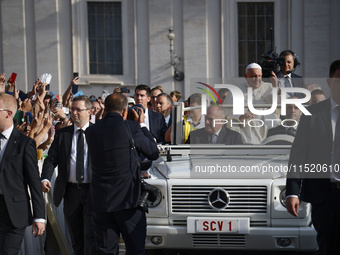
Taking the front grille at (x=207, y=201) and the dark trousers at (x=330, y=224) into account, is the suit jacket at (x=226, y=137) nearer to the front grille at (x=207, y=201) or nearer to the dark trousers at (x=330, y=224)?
the front grille at (x=207, y=201)

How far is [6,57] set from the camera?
2861 cm

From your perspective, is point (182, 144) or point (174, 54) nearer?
point (182, 144)

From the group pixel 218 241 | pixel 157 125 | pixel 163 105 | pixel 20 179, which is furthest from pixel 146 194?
pixel 163 105

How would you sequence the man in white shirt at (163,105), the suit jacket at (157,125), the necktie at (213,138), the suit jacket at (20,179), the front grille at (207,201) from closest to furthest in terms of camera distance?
the suit jacket at (20,179)
the front grille at (207,201)
the necktie at (213,138)
the suit jacket at (157,125)
the man in white shirt at (163,105)

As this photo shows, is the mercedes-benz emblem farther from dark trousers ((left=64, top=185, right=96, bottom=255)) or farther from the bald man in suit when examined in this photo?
the bald man in suit

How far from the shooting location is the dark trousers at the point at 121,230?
23.7ft

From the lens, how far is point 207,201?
802cm

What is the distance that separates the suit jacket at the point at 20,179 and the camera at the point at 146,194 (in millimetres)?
1039

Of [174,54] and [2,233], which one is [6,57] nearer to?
[174,54]

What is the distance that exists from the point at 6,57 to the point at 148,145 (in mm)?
22132

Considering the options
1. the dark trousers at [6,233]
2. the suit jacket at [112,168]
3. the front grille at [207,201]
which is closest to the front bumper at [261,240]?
the front grille at [207,201]

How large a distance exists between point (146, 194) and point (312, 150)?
70.5 inches

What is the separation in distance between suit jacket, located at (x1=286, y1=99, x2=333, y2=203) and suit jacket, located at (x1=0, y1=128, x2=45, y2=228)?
2170mm

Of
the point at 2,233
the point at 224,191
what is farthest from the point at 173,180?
the point at 2,233
